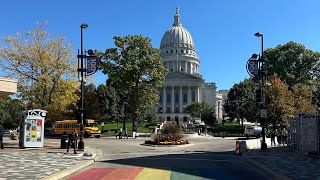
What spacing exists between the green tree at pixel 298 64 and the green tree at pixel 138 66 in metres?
29.3

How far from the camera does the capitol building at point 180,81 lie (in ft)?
490

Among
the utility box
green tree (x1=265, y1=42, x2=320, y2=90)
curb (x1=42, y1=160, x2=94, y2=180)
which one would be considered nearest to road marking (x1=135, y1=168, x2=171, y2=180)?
curb (x1=42, y1=160, x2=94, y2=180)

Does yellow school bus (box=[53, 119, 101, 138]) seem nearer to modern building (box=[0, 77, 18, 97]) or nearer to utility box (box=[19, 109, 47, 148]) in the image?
utility box (box=[19, 109, 47, 148])

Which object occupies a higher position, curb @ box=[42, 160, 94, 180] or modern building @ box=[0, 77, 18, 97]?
modern building @ box=[0, 77, 18, 97]

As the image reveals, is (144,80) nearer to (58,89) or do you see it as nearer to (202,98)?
(58,89)

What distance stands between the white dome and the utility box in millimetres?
137076

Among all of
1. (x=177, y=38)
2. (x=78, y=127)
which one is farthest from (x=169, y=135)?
(x=177, y=38)

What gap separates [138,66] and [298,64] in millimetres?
37579

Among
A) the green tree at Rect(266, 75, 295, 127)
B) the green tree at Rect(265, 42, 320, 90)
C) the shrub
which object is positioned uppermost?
the green tree at Rect(265, 42, 320, 90)

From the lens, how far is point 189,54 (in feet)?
556

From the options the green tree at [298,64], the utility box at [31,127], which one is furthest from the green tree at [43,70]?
the green tree at [298,64]

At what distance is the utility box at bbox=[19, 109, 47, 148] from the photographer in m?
31.4

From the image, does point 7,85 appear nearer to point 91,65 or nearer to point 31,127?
point 91,65

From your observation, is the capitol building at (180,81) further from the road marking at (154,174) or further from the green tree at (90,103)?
the road marking at (154,174)
